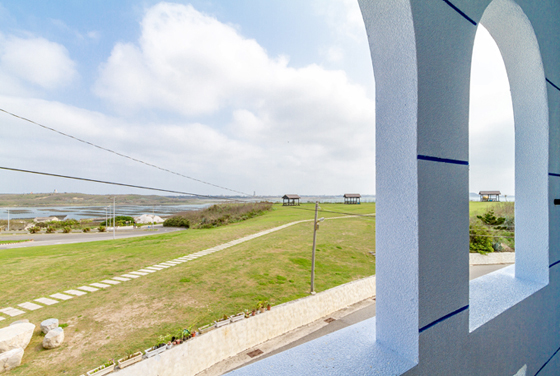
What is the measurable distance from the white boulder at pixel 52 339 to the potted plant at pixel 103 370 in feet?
4.27

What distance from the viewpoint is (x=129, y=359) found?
4.23m

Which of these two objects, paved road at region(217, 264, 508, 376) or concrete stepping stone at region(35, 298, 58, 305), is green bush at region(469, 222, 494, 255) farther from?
concrete stepping stone at region(35, 298, 58, 305)

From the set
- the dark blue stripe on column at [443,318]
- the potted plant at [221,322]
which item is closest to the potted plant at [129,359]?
the potted plant at [221,322]

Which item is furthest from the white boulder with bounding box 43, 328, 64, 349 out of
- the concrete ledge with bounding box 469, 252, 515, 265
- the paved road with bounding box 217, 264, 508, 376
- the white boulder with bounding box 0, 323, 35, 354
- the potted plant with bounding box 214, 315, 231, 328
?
the concrete ledge with bounding box 469, 252, 515, 265

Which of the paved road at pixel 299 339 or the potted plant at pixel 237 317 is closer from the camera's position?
the paved road at pixel 299 339

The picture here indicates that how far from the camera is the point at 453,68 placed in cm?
63

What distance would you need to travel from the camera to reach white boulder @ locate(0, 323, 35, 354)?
4.00m

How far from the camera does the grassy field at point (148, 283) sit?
4816 millimetres

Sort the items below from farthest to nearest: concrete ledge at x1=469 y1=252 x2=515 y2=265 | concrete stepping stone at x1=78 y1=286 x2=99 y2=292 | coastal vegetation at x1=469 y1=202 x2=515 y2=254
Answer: coastal vegetation at x1=469 y1=202 x2=515 y2=254
concrete ledge at x1=469 y1=252 x2=515 y2=265
concrete stepping stone at x1=78 y1=286 x2=99 y2=292

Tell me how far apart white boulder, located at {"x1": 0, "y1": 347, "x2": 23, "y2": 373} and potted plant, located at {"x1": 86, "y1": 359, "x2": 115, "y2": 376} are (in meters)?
1.18

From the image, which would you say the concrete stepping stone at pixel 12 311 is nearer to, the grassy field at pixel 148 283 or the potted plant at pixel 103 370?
the grassy field at pixel 148 283

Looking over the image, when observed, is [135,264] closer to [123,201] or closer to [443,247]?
[123,201]

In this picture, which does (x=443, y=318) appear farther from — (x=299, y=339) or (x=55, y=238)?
(x=55, y=238)

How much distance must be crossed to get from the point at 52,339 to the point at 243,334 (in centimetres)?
401
